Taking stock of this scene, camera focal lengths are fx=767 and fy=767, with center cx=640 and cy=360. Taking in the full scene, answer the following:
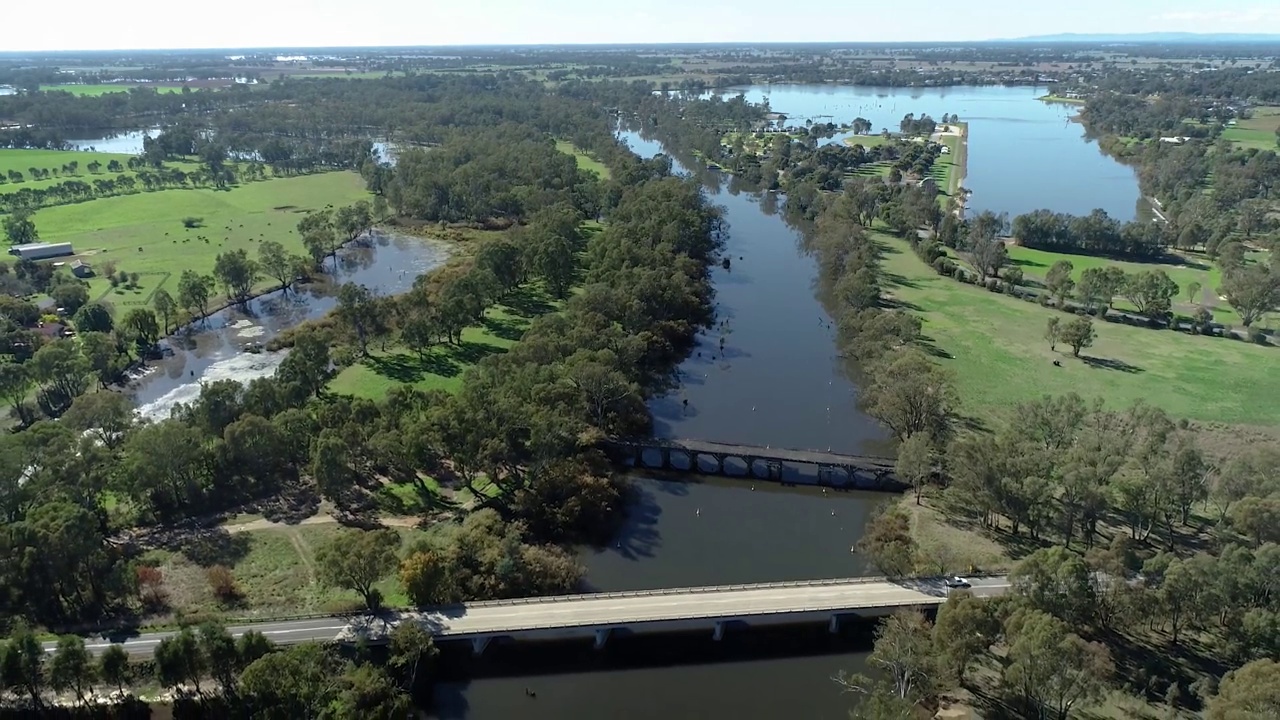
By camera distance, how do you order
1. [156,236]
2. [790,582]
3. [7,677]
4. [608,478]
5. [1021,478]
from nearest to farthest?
[7,677], [790,582], [1021,478], [608,478], [156,236]

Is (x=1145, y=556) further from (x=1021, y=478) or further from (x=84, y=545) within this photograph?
(x=84, y=545)

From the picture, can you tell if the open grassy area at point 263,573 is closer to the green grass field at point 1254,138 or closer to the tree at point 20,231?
the tree at point 20,231

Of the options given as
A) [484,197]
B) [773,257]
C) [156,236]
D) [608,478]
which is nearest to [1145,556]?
[608,478]

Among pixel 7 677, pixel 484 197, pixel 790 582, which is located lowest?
pixel 790 582

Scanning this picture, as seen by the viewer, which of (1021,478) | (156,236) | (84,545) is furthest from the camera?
(156,236)

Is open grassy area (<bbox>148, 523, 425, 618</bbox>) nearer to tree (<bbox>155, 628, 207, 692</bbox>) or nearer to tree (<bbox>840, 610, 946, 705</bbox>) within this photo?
tree (<bbox>155, 628, 207, 692</bbox>)

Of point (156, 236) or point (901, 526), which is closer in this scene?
point (901, 526)

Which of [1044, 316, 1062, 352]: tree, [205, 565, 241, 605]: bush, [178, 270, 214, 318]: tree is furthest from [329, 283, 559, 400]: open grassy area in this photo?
[1044, 316, 1062, 352]: tree

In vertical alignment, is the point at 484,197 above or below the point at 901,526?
above
